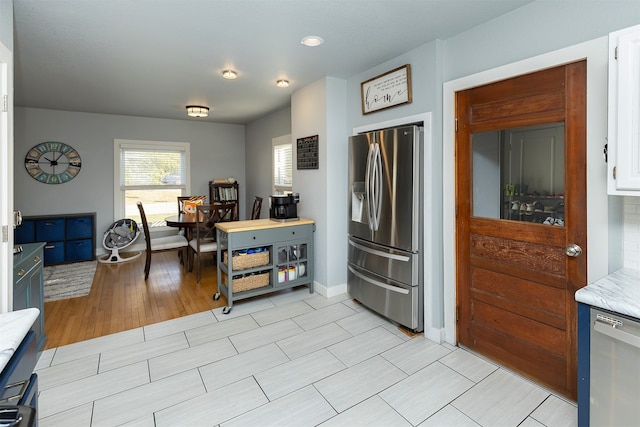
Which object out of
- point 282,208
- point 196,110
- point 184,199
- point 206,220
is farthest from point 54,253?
point 282,208

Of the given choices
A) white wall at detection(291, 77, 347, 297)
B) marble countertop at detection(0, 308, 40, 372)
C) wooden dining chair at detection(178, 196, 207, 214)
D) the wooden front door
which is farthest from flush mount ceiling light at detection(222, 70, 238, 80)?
wooden dining chair at detection(178, 196, 207, 214)

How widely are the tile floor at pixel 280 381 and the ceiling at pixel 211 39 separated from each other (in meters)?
2.44

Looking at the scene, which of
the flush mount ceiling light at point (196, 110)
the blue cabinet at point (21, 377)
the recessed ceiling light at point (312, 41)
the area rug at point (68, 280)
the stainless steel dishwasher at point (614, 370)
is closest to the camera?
the blue cabinet at point (21, 377)

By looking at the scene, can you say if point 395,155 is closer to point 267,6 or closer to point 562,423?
point 267,6

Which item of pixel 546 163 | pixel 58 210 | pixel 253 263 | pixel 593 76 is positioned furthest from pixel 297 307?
pixel 58 210

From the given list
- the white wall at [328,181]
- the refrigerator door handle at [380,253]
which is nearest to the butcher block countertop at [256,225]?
the white wall at [328,181]

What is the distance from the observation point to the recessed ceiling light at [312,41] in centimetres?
259

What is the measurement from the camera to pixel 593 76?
1791mm

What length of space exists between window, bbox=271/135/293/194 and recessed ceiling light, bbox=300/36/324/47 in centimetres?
252

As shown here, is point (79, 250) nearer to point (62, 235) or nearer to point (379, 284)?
point (62, 235)

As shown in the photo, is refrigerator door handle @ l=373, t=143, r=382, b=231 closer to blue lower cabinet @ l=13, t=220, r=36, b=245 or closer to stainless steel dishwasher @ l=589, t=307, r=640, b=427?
stainless steel dishwasher @ l=589, t=307, r=640, b=427

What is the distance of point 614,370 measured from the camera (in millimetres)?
1395

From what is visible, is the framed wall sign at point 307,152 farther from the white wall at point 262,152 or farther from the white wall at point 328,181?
the white wall at point 262,152

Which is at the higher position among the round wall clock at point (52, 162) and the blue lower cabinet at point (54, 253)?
the round wall clock at point (52, 162)
